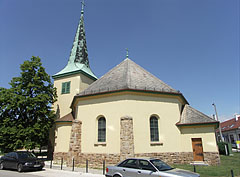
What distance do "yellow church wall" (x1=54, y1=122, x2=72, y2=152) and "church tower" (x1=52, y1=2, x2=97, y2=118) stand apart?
3.97 meters

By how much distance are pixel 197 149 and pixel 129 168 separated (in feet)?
33.6

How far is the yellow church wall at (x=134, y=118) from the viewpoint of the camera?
1447 cm

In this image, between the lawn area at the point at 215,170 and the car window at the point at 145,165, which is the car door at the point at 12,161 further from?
the lawn area at the point at 215,170

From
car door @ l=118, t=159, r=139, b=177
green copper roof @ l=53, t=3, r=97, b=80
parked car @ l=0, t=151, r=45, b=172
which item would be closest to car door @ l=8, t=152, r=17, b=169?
parked car @ l=0, t=151, r=45, b=172

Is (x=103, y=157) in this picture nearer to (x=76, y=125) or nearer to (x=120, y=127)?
(x=120, y=127)

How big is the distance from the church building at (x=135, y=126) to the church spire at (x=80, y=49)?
30.0ft

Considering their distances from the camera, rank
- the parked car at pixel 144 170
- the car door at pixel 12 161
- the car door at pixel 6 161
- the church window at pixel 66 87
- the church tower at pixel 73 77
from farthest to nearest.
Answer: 1. the church window at pixel 66 87
2. the church tower at pixel 73 77
3. the car door at pixel 6 161
4. the car door at pixel 12 161
5. the parked car at pixel 144 170

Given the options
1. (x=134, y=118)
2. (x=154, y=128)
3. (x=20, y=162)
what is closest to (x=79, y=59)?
(x=134, y=118)

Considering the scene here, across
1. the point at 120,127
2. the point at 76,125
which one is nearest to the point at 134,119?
the point at 120,127

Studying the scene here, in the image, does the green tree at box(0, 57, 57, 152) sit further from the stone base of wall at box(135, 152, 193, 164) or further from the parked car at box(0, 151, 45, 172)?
the stone base of wall at box(135, 152, 193, 164)

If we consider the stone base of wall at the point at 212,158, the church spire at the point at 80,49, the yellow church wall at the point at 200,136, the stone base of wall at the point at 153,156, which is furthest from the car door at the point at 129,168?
the church spire at the point at 80,49

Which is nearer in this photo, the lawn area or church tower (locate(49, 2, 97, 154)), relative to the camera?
the lawn area

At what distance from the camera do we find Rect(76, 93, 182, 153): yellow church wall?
14.5 m

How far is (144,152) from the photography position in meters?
14.2
